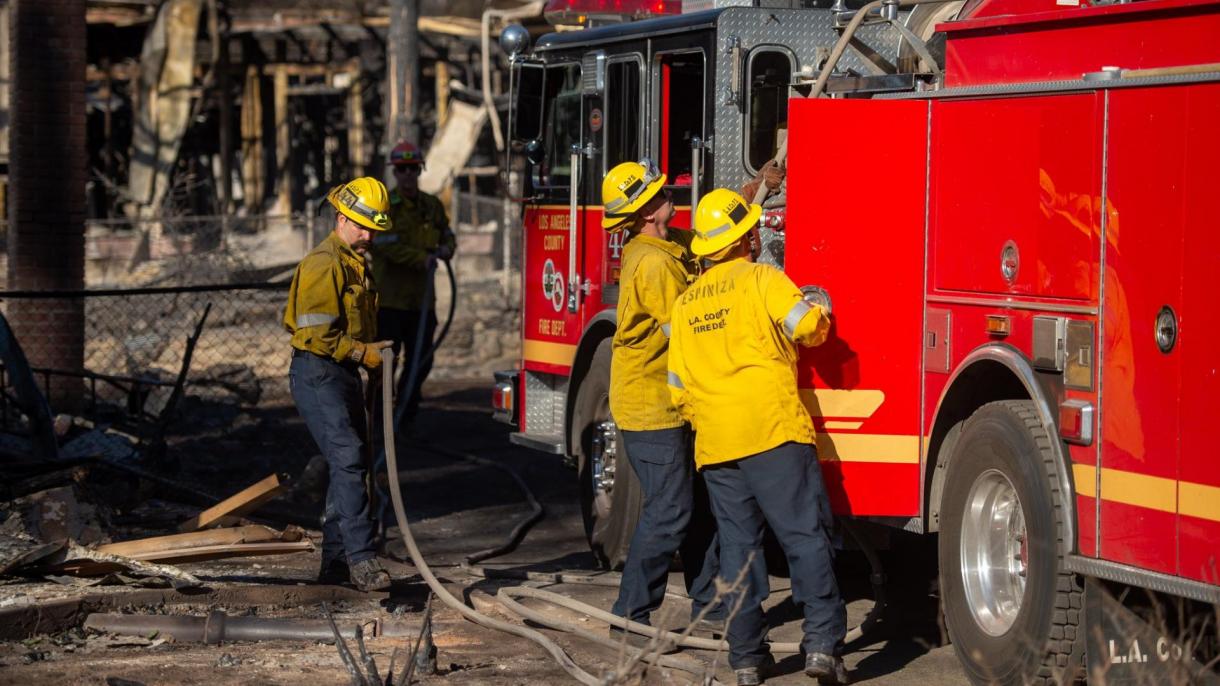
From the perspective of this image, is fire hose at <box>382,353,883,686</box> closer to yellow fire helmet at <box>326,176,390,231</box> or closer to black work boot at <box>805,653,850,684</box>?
black work boot at <box>805,653,850,684</box>

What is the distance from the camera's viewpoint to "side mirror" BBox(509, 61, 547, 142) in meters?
9.75

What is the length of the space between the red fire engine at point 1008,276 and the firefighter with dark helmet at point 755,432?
1.22 feet

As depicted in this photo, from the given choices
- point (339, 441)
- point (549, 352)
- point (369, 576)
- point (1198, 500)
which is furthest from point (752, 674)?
point (549, 352)

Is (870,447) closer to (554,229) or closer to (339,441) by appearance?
(339,441)

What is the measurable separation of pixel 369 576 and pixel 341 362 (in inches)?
38.9

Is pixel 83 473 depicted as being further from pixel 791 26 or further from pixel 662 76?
pixel 791 26

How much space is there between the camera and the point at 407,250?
Answer: 1209cm

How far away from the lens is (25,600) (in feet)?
22.6

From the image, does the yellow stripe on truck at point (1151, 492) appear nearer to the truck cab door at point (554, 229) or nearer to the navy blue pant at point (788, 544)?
the navy blue pant at point (788, 544)

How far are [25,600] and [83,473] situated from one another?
2.17 m

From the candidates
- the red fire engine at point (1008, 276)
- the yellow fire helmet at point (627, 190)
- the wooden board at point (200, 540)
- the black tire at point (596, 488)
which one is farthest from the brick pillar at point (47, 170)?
the yellow fire helmet at point (627, 190)

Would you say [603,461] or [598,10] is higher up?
[598,10]

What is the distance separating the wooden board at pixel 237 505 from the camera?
8711 mm

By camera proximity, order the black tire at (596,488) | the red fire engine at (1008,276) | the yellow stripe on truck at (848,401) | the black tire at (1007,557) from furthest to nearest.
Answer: the black tire at (596,488) → the yellow stripe on truck at (848,401) → the black tire at (1007,557) → the red fire engine at (1008,276)
